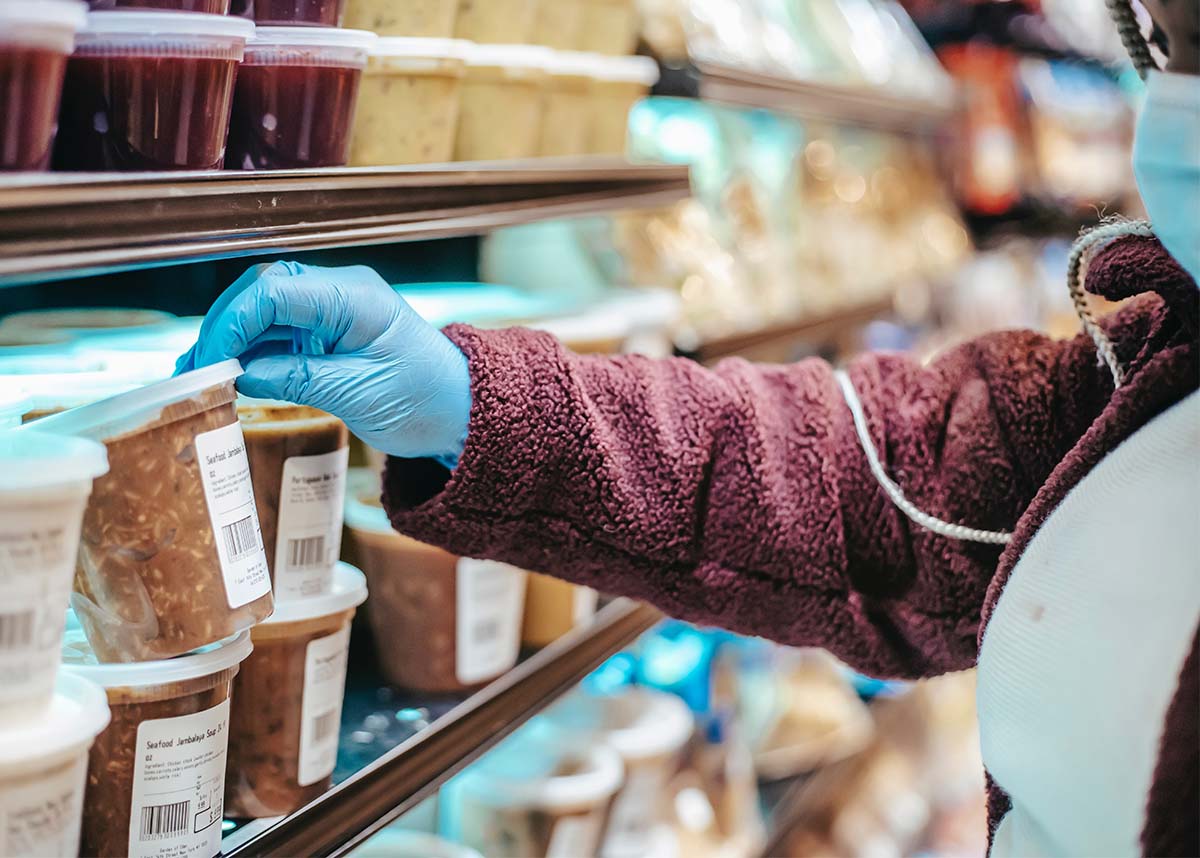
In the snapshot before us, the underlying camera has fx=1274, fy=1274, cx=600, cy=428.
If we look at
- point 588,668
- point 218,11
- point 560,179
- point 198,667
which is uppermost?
point 218,11

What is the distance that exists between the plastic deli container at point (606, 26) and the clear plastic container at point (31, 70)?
103cm

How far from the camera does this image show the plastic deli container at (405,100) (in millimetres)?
1247

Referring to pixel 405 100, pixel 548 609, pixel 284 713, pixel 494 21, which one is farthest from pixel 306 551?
pixel 494 21

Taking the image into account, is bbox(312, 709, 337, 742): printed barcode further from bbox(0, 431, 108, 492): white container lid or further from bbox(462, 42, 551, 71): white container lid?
bbox(462, 42, 551, 71): white container lid

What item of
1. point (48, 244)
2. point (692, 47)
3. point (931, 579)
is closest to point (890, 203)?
point (692, 47)

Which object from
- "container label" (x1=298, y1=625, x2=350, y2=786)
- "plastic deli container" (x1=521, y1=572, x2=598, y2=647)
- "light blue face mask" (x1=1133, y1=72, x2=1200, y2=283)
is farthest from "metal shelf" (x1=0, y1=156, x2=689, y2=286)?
"light blue face mask" (x1=1133, y1=72, x2=1200, y2=283)

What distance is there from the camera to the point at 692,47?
2.12 metres

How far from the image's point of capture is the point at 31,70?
791 millimetres

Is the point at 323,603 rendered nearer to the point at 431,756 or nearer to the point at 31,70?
the point at 431,756

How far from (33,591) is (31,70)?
0.32 meters

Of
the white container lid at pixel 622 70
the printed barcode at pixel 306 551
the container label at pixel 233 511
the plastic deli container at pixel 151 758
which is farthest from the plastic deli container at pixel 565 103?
the plastic deli container at pixel 151 758

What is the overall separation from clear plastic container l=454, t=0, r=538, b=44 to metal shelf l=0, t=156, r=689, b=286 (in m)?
0.15

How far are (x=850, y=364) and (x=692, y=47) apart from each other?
913 millimetres

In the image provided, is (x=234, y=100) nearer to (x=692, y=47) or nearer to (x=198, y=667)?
(x=198, y=667)
